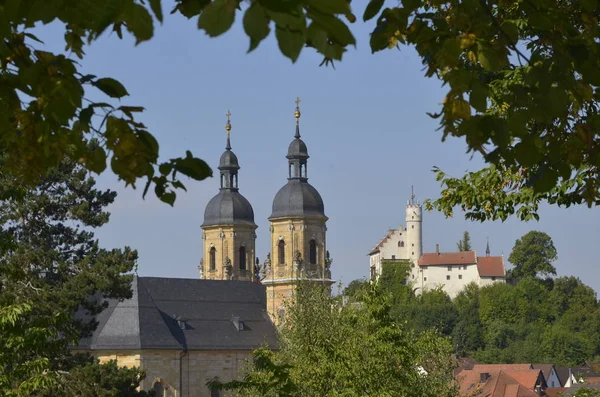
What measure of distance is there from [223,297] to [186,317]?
177 inches

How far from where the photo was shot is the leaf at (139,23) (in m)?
3.83

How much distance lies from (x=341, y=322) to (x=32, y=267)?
506 inches

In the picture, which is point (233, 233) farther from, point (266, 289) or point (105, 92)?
point (105, 92)

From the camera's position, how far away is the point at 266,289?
90688mm

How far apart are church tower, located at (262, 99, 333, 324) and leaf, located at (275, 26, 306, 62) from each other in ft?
274

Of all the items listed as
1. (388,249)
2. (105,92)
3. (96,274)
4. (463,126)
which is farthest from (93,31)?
(388,249)

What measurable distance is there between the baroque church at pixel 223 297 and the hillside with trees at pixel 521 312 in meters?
23.3

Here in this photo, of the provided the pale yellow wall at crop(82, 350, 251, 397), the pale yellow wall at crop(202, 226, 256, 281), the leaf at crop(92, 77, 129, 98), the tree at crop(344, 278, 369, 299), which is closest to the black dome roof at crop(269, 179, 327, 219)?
the pale yellow wall at crop(202, 226, 256, 281)

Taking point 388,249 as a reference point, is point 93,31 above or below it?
below

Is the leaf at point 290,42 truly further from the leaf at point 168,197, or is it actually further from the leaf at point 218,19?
the leaf at point 168,197

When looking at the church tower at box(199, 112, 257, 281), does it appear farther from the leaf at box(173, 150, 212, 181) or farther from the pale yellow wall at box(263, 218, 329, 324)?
the leaf at box(173, 150, 212, 181)

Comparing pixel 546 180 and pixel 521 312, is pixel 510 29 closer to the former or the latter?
pixel 546 180

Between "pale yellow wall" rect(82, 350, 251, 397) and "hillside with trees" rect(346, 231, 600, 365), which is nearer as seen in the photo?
"pale yellow wall" rect(82, 350, 251, 397)

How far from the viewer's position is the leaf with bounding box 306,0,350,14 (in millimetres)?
3572
